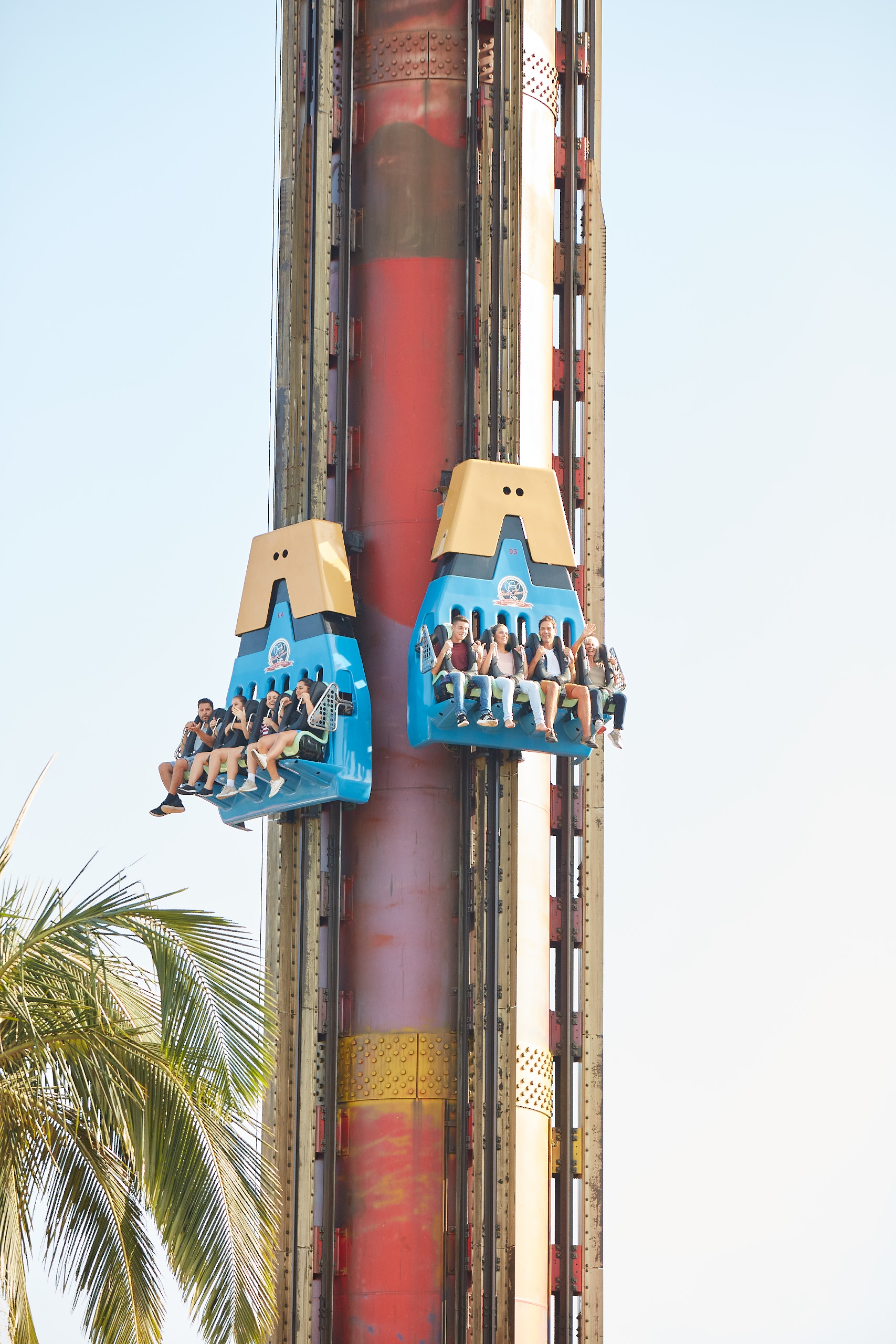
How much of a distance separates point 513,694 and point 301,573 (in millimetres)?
4103

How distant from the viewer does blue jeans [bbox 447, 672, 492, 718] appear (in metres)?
31.2

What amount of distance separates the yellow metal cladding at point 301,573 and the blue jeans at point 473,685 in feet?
9.13

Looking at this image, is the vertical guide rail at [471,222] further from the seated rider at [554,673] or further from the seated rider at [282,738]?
the seated rider at [282,738]

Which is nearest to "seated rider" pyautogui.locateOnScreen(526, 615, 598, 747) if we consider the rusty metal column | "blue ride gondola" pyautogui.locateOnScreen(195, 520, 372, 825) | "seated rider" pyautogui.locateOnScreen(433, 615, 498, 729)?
"seated rider" pyautogui.locateOnScreen(433, 615, 498, 729)

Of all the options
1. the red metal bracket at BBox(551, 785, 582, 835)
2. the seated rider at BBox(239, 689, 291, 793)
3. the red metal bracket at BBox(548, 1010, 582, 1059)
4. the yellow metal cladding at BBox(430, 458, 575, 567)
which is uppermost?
the yellow metal cladding at BBox(430, 458, 575, 567)

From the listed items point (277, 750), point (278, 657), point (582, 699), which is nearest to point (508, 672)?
point (582, 699)

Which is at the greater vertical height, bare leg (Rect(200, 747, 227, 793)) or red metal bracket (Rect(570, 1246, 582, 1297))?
bare leg (Rect(200, 747, 227, 793))

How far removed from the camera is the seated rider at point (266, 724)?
3200 centimetres

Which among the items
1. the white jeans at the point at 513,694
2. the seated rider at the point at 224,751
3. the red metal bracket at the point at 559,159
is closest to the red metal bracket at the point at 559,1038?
the white jeans at the point at 513,694

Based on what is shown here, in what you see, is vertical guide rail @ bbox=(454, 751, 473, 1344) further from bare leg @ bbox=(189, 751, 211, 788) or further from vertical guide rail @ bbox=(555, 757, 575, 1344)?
bare leg @ bbox=(189, 751, 211, 788)

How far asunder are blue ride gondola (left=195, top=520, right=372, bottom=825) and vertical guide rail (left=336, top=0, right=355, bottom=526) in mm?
1161

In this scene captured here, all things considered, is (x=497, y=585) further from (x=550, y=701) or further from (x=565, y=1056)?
(x=565, y=1056)

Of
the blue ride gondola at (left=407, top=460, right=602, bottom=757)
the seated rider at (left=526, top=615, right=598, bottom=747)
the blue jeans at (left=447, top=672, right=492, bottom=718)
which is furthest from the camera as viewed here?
the blue ride gondola at (left=407, top=460, right=602, bottom=757)

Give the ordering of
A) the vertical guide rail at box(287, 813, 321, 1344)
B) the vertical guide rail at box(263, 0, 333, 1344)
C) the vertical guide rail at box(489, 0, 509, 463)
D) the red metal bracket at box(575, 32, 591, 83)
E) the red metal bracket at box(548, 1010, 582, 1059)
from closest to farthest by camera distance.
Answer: the vertical guide rail at box(287, 813, 321, 1344) < the vertical guide rail at box(263, 0, 333, 1344) < the red metal bracket at box(548, 1010, 582, 1059) < the vertical guide rail at box(489, 0, 509, 463) < the red metal bracket at box(575, 32, 591, 83)
